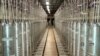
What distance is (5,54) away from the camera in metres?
2.91

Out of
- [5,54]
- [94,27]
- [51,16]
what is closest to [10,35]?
[5,54]

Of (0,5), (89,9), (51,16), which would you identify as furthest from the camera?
(51,16)

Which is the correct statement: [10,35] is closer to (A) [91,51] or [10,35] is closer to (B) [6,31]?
(B) [6,31]

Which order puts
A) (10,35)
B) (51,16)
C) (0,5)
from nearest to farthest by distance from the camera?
1. (0,5)
2. (10,35)
3. (51,16)

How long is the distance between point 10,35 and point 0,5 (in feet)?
1.75

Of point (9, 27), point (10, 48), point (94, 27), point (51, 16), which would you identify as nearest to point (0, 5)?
point (9, 27)

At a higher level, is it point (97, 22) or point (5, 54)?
point (97, 22)

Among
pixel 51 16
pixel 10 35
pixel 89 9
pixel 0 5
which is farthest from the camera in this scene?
pixel 51 16

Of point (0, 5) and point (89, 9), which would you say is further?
point (89, 9)

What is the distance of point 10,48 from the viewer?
9.86 ft

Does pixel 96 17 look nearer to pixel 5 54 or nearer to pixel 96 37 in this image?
pixel 96 37

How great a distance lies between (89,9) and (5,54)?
181 cm

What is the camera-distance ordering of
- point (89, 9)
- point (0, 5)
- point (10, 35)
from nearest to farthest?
point (0, 5) < point (10, 35) < point (89, 9)

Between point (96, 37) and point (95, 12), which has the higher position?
point (95, 12)
